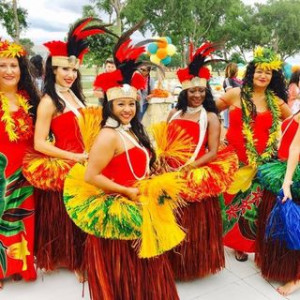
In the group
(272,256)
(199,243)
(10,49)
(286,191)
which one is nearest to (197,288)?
(199,243)

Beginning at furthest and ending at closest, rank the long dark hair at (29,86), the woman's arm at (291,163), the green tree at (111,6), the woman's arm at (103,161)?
the green tree at (111,6) → the long dark hair at (29,86) → the woman's arm at (291,163) → the woman's arm at (103,161)

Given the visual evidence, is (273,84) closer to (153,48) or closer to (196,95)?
(196,95)

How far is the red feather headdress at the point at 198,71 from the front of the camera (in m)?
2.52

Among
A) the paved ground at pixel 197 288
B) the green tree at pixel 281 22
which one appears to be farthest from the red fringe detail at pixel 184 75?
the green tree at pixel 281 22

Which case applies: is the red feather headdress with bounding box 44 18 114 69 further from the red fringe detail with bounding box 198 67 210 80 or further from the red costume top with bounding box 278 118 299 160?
the red costume top with bounding box 278 118 299 160

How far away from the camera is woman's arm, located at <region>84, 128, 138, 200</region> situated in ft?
6.10

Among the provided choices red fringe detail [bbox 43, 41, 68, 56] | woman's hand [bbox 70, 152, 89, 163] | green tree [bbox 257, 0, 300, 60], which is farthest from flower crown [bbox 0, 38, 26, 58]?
green tree [bbox 257, 0, 300, 60]

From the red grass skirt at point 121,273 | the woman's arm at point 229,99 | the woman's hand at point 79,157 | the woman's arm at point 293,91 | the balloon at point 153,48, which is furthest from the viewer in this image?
the balloon at point 153,48

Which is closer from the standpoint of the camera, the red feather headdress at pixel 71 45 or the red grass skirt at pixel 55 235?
the red feather headdress at pixel 71 45

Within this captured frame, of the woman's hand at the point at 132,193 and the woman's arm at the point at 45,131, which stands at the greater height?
the woman's arm at the point at 45,131

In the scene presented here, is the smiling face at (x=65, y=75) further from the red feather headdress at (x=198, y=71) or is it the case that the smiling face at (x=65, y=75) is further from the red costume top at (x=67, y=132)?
the red feather headdress at (x=198, y=71)

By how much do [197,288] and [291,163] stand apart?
1112mm

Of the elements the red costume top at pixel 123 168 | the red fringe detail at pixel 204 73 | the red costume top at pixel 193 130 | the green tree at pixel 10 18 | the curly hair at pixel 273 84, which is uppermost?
the green tree at pixel 10 18

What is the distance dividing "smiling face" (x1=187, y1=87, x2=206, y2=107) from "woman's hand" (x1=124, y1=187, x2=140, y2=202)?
0.91 meters
